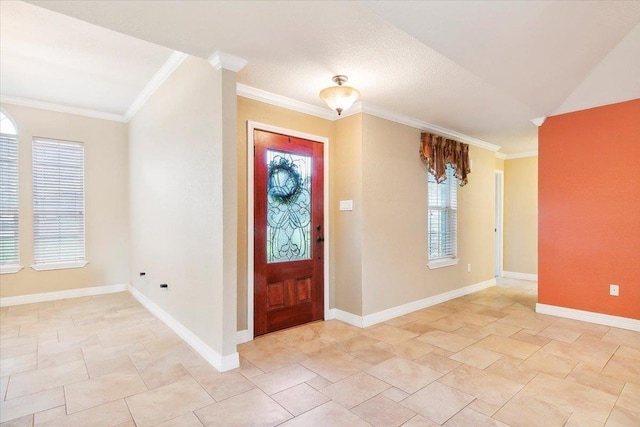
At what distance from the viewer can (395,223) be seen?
4191mm

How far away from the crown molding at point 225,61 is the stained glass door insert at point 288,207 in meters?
0.99

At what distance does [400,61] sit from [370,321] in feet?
8.87

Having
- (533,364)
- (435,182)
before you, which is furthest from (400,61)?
(533,364)

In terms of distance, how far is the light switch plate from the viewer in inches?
154

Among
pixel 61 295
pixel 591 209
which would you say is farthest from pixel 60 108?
pixel 591 209

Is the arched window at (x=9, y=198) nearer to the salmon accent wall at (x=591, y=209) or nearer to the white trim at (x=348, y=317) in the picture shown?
the white trim at (x=348, y=317)

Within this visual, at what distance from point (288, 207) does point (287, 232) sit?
0.90ft

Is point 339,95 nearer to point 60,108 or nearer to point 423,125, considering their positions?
point 423,125

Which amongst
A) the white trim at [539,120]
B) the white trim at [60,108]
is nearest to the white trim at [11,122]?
the white trim at [60,108]

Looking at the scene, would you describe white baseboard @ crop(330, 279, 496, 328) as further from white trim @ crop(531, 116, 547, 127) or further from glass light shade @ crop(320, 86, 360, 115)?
white trim @ crop(531, 116, 547, 127)

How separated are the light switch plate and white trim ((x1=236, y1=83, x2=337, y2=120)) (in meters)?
1.04

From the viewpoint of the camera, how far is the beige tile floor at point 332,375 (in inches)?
81.0

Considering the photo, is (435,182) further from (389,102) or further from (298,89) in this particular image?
(298,89)

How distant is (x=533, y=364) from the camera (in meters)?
2.78
